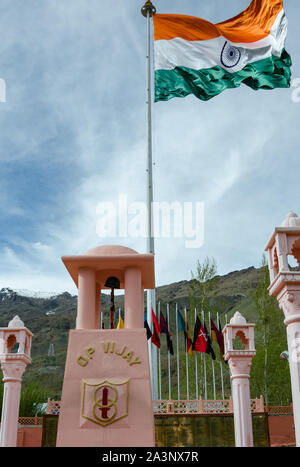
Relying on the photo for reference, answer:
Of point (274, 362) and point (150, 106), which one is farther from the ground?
point (150, 106)

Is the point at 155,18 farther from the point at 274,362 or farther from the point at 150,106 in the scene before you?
the point at 274,362

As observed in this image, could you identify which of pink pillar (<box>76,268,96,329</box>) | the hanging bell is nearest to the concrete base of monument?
pink pillar (<box>76,268,96,329</box>)

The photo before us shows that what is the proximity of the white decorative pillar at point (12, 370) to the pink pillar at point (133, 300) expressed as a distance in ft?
15.9

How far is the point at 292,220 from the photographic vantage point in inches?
326

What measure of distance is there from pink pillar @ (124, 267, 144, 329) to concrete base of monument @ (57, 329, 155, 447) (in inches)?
16.8

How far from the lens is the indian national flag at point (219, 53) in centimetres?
1725

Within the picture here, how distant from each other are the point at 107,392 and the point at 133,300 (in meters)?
1.82

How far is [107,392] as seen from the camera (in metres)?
7.60

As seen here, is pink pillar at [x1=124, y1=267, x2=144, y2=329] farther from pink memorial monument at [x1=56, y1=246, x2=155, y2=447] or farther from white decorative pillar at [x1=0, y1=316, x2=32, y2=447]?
white decorative pillar at [x1=0, y1=316, x2=32, y2=447]

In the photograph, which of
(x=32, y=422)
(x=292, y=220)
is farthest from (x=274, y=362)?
(x=292, y=220)

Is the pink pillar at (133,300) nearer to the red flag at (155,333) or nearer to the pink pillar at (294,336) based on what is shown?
the pink pillar at (294,336)

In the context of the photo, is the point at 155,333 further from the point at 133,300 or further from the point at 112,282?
the point at 133,300

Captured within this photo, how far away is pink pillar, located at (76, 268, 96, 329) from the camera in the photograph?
28.0 ft
